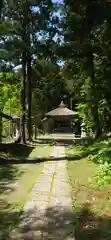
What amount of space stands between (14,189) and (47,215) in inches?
96.6

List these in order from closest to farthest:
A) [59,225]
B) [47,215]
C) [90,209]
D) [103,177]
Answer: [59,225], [47,215], [90,209], [103,177]

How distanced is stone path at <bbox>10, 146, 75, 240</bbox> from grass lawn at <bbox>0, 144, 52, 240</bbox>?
152 mm

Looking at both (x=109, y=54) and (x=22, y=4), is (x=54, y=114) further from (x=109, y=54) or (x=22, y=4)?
(x=109, y=54)

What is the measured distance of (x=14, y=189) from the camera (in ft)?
25.4

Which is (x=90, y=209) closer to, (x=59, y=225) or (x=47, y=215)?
(x=47, y=215)

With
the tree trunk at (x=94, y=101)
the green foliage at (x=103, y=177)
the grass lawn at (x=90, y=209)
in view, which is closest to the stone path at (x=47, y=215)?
the grass lawn at (x=90, y=209)

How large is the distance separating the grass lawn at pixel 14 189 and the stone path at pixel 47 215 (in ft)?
0.50

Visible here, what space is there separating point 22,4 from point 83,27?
1105 centimetres

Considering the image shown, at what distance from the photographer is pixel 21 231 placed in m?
4.72

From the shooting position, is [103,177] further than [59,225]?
Yes

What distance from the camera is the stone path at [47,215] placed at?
458 centimetres

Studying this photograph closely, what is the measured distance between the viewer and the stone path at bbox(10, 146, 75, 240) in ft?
15.0

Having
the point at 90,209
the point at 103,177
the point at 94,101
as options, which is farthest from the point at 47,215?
the point at 94,101

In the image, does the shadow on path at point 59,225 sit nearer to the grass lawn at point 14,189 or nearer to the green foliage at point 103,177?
the grass lawn at point 14,189
